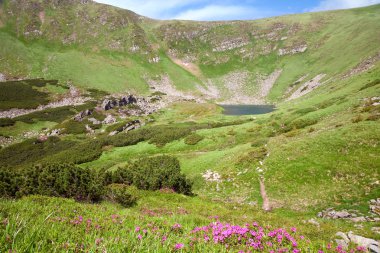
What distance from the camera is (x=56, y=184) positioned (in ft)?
59.0

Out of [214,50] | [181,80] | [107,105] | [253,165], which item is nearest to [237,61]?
[214,50]

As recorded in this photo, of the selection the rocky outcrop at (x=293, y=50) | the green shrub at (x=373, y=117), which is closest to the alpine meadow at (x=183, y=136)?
the green shrub at (x=373, y=117)

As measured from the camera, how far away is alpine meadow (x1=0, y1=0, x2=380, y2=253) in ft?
25.2

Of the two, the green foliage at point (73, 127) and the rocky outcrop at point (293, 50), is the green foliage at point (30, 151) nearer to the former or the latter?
the green foliage at point (73, 127)

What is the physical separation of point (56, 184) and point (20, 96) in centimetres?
10328

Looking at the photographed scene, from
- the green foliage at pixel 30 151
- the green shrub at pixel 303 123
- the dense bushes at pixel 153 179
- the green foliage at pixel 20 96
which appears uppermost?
the green shrub at pixel 303 123

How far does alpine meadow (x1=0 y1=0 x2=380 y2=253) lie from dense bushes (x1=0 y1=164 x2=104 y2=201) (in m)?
→ 0.11

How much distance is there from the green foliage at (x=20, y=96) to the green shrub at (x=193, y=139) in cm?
7517

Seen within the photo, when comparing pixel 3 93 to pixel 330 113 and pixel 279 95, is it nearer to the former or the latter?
pixel 330 113

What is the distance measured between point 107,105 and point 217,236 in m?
97.0

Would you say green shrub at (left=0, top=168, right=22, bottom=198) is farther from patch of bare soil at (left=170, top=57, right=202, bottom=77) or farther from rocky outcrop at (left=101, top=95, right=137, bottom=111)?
patch of bare soil at (left=170, top=57, right=202, bottom=77)

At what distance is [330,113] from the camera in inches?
1682

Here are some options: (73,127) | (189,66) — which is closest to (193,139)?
(73,127)

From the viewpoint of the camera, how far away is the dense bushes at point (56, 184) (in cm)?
1731
